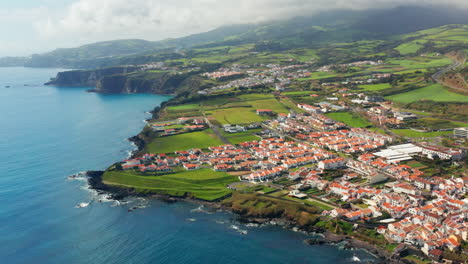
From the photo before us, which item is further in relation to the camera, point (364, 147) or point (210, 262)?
point (364, 147)

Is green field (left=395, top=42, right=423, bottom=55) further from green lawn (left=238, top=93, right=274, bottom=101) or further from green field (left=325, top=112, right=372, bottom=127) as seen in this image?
green field (left=325, top=112, right=372, bottom=127)

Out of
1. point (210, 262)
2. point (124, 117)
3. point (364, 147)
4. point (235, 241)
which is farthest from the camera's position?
point (124, 117)

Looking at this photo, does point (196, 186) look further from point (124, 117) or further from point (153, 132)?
point (124, 117)

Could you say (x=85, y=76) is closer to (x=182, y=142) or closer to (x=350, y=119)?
(x=182, y=142)

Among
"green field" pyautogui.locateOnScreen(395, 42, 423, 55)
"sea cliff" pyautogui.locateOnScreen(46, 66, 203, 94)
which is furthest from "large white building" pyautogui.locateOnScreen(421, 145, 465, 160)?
"green field" pyautogui.locateOnScreen(395, 42, 423, 55)

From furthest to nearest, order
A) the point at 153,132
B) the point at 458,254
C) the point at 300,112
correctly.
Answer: the point at 300,112, the point at 153,132, the point at 458,254

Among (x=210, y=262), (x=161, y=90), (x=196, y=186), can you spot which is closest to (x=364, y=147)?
(x=196, y=186)
